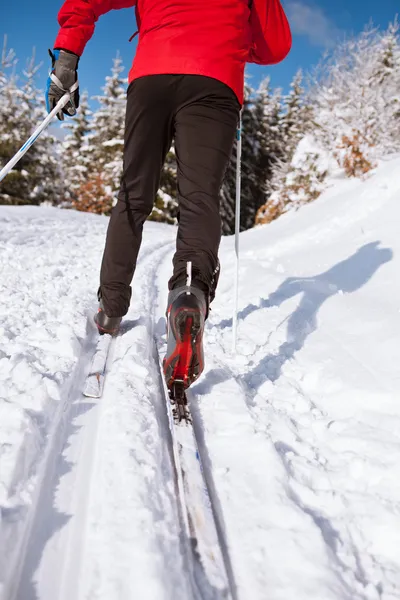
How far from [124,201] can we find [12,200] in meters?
21.6

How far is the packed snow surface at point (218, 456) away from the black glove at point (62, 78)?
3.88 feet

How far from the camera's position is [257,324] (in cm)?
295

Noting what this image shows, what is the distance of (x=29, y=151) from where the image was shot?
21.5 metres

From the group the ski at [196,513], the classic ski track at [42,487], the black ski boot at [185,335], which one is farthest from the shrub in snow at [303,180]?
the ski at [196,513]

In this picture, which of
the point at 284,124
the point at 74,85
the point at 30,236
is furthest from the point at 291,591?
the point at 284,124

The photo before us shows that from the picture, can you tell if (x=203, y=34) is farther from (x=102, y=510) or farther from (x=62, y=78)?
(x=102, y=510)

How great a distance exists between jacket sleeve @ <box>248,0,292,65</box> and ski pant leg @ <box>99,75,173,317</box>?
0.50 metres

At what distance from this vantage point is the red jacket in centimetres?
170

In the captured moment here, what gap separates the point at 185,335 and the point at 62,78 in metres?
1.43

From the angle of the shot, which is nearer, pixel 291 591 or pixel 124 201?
pixel 291 591

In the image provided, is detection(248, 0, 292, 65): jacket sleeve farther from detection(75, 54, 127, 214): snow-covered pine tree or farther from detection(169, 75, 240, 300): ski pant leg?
detection(75, 54, 127, 214): snow-covered pine tree

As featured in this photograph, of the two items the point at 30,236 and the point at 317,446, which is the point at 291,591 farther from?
the point at 30,236

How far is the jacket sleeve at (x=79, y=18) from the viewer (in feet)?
6.28

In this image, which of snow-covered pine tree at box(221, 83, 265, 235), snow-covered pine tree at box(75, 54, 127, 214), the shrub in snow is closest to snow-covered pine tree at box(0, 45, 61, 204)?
snow-covered pine tree at box(75, 54, 127, 214)
